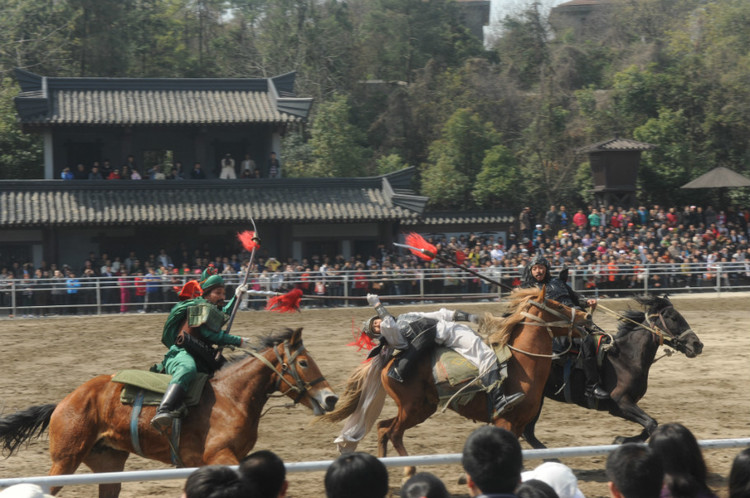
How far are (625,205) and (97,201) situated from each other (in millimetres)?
19525

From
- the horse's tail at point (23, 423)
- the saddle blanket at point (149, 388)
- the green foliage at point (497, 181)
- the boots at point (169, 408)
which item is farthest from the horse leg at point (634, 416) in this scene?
the green foliage at point (497, 181)

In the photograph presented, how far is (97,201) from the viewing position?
2745 centimetres

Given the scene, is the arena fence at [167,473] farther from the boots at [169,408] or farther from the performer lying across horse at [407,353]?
the performer lying across horse at [407,353]

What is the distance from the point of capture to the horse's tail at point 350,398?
28.4 feet

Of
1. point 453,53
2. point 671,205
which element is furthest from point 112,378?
point 453,53

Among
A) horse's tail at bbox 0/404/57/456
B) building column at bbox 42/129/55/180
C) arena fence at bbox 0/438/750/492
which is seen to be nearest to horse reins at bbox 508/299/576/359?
Answer: arena fence at bbox 0/438/750/492

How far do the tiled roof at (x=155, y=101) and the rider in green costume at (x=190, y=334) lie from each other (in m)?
22.2

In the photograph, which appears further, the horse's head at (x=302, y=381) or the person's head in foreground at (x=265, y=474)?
the horse's head at (x=302, y=381)

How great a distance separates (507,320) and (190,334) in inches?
125

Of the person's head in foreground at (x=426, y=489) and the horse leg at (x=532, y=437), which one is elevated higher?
the person's head in foreground at (x=426, y=489)

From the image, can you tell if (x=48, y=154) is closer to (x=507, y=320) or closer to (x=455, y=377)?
(x=507, y=320)

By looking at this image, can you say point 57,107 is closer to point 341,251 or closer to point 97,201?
point 97,201

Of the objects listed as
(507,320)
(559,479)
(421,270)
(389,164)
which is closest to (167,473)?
(559,479)

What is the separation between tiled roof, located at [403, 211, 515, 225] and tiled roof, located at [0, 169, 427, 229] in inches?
135
